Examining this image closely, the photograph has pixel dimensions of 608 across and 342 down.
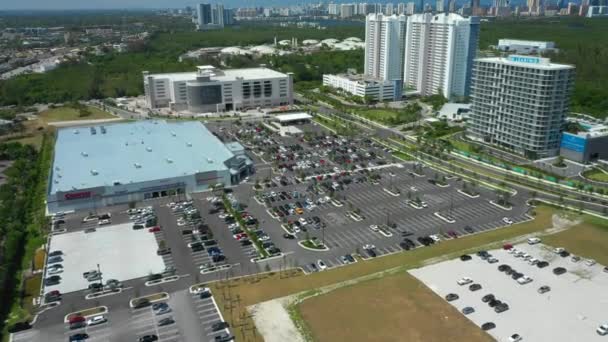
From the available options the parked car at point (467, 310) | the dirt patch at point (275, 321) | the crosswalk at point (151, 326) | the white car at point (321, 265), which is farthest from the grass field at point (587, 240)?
the crosswalk at point (151, 326)

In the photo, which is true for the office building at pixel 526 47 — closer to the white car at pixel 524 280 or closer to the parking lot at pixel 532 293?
the parking lot at pixel 532 293

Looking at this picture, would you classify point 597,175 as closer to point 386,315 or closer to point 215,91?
point 386,315

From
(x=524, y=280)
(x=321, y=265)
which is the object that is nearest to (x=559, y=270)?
(x=524, y=280)

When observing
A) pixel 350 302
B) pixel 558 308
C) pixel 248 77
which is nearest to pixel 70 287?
pixel 350 302

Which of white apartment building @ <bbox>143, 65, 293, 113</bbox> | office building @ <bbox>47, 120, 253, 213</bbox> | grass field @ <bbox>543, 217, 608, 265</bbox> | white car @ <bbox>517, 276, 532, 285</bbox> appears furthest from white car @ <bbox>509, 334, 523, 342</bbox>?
white apartment building @ <bbox>143, 65, 293, 113</bbox>

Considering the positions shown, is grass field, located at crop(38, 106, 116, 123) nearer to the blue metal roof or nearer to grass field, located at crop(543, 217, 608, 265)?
the blue metal roof

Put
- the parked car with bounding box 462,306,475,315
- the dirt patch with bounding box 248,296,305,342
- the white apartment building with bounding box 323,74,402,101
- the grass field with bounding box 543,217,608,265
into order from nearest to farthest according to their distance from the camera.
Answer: the dirt patch with bounding box 248,296,305,342, the parked car with bounding box 462,306,475,315, the grass field with bounding box 543,217,608,265, the white apartment building with bounding box 323,74,402,101

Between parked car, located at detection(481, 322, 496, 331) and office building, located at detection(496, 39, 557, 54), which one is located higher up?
office building, located at detection(496, 39, 557, 54)
